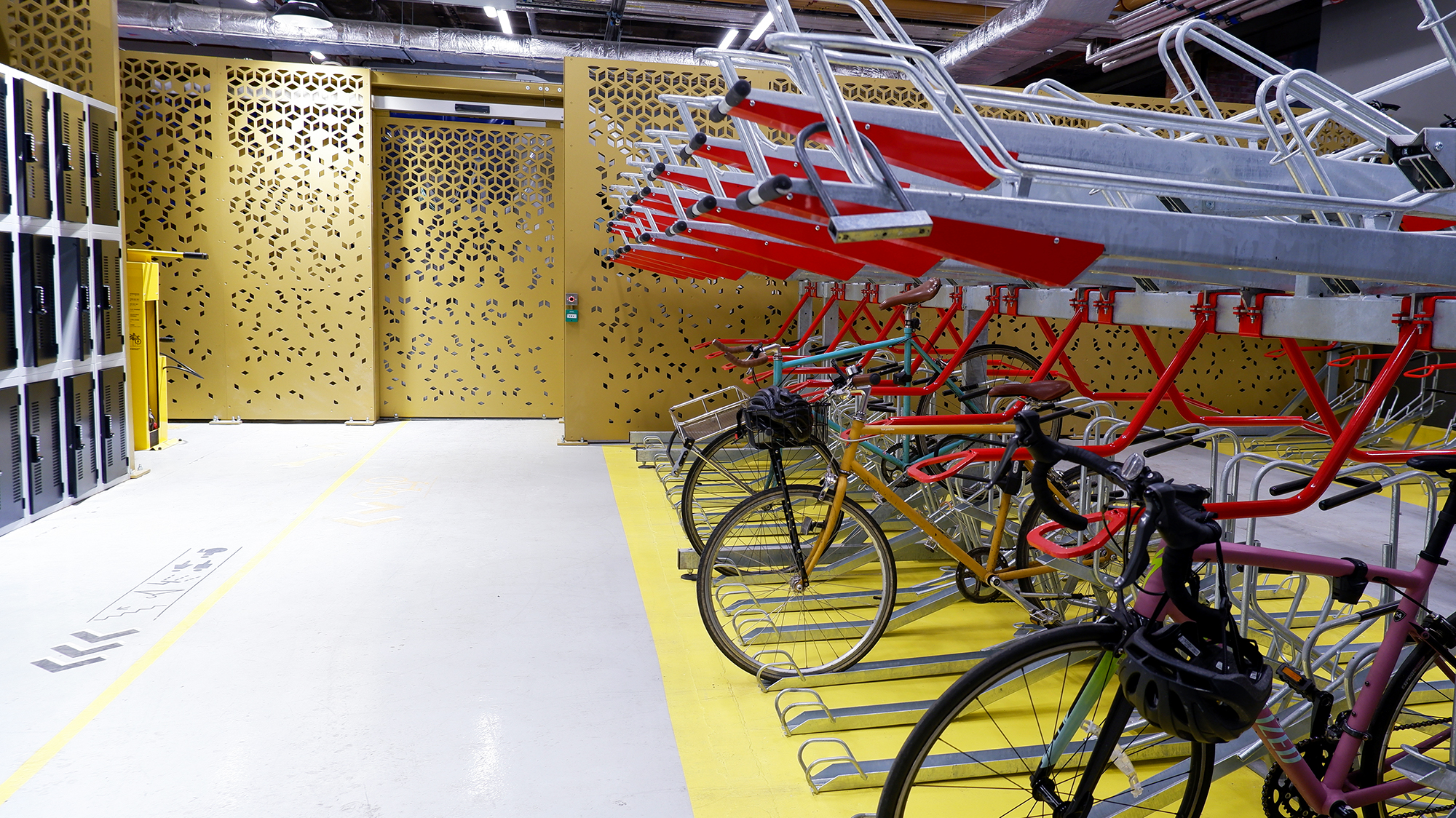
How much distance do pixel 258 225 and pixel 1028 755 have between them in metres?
7.90

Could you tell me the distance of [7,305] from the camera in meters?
4.61

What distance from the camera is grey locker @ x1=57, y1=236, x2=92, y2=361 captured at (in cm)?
514

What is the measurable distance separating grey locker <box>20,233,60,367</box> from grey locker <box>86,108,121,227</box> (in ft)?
2.06

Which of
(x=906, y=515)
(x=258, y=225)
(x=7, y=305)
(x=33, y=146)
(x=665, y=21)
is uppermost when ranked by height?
(x=665, y=21)

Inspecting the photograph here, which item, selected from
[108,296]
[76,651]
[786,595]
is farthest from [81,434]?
[786,595]

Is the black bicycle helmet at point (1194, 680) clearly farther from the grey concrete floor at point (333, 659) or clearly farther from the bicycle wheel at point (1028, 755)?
the grey concrete floor at point (333, 659)

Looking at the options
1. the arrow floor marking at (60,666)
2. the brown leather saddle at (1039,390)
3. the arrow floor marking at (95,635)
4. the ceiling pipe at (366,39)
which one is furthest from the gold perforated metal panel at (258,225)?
the brown leather saddle at (1039,390)

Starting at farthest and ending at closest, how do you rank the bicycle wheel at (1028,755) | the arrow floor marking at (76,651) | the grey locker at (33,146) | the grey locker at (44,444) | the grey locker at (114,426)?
the grey locker at (114,426) → the grey locker at (44,444) → the grey locker at (33,146) → the arrow floor marking at (76,651) → the bicycle wheel at (1028,755)

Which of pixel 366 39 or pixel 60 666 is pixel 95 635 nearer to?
pixel 60 666

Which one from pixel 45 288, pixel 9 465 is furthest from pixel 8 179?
pixel 9 465

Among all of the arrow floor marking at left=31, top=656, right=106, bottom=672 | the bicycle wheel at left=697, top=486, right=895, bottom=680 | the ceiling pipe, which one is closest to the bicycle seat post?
the bicycle wheel at left=697, top=486, right=895, bottom=680

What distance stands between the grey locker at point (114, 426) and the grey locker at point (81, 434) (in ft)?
0.29

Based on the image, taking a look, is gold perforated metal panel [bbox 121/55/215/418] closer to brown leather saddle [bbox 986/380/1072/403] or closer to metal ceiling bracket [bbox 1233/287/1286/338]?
brown leather saddle [bbox 986/380/1072/403]

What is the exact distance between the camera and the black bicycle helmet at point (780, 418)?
11.1 ft
